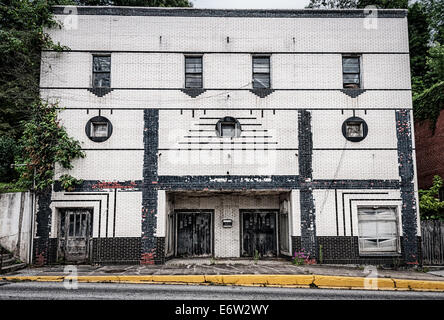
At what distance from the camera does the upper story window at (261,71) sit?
14578mm

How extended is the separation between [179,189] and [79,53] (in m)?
7.01

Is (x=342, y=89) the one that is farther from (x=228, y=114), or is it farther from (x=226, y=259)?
(x=226, y=259)

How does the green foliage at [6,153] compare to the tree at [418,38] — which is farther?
the tree at [418,38]

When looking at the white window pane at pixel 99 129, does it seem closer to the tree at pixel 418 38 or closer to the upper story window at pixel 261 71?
the upper story window at pixel 261 71

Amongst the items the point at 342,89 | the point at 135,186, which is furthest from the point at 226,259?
the point at 342,89

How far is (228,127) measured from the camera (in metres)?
14.1

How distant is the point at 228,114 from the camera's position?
1409 cm

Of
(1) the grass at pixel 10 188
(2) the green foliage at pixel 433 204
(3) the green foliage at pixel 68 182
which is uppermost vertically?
(3) the green foliage at pixel 68 182

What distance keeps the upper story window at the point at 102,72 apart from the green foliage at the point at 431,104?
15494 millimetres

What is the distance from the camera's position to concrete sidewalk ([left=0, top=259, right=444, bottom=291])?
405 inches

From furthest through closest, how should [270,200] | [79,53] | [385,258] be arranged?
[270,200]
[79,53]
[385,258]

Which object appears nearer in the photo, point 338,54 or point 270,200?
point 338,54

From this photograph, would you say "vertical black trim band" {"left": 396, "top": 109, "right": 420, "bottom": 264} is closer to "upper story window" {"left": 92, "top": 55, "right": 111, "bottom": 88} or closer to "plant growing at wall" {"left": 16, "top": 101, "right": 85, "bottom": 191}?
"upper story window" {"left": 92, "top": 55, "right": 111, "bottom": 88}

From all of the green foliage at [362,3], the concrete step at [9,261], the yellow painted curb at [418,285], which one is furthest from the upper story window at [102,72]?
the green foliage at [362,3]
